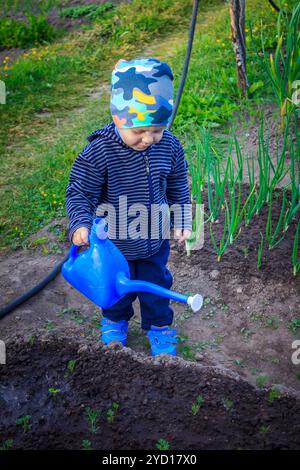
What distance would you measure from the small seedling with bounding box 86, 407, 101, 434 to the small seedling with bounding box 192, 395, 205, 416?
0.94ft

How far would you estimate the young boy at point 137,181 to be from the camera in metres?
1.95

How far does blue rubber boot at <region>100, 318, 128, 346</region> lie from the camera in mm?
2393

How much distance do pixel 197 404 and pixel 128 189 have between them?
74cm

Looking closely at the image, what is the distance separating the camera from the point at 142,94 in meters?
1.93

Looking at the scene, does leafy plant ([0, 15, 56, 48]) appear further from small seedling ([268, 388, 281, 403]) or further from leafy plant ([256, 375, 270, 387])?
small seedling ([268, 388, 281, 403])

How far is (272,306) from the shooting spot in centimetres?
261

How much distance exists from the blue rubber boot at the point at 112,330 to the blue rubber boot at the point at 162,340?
101mm

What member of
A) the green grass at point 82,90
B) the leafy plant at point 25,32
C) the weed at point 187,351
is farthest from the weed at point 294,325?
the leafy plant at point 25,32

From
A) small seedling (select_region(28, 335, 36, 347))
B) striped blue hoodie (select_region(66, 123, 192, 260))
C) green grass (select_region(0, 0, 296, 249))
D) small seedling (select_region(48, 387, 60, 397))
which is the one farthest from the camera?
green grass (select_region(0, 0, 296, 249))

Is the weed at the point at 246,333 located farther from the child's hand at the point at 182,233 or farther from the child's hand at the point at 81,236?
the child's hand at the point at 81,236

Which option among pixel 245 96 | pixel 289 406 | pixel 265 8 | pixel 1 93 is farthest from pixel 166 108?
pixel 265 8

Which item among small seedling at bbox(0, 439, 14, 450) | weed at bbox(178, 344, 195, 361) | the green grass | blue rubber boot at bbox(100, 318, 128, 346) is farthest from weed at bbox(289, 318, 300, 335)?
the green grass

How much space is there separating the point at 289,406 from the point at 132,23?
457 centimetres
